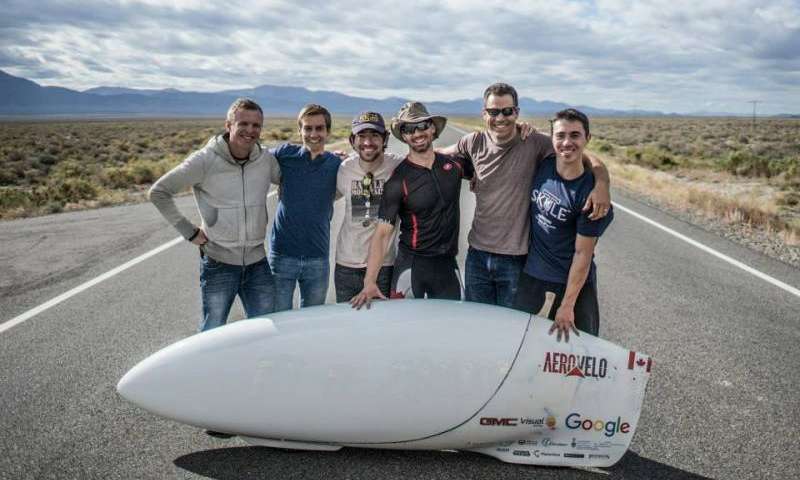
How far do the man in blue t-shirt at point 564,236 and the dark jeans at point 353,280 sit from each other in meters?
0.88

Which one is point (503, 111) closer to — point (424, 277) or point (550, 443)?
point (424, 277)

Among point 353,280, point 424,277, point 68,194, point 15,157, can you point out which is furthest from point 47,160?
point 424,277

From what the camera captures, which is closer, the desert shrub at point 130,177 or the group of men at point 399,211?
the group of men at point 399,211

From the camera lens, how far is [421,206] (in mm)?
3881

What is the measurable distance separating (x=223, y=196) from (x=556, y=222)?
2.15m

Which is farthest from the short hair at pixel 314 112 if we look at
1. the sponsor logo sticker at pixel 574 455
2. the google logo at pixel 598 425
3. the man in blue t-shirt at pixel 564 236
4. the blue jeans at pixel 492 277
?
the sponsor logo sticker at pixel 574 455

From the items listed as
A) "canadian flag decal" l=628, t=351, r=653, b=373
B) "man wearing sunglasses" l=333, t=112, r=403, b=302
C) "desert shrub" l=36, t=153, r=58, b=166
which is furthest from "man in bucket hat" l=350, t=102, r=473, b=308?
"desert shrub" l=36, t=153, r=58, b=166

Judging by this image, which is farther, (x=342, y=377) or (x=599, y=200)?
(x=342, y=377)

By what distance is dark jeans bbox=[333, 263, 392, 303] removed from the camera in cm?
423

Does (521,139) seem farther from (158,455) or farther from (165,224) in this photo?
(165,224)

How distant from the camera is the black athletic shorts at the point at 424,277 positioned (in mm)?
4125

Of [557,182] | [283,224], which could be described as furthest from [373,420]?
[557,182]

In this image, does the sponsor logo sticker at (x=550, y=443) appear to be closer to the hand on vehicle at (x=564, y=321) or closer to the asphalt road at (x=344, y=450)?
the asphalt road at (x=344, y=450)

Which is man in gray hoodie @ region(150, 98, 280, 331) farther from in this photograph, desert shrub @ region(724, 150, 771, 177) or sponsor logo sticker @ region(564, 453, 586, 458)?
desert shrub @ region(724, 150, 771, 177)
